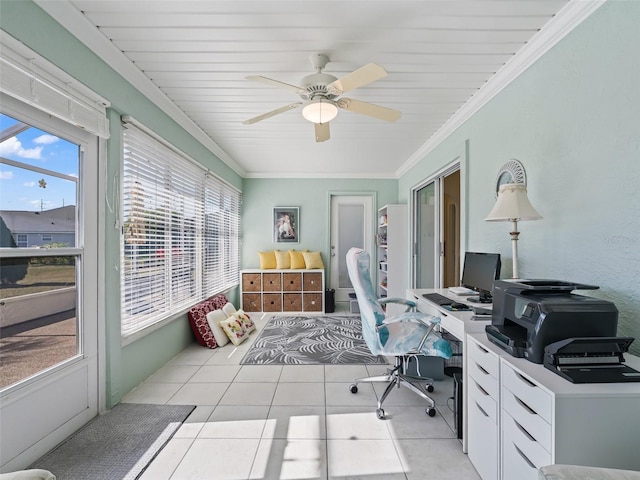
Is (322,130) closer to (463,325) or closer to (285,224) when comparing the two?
(463,325)

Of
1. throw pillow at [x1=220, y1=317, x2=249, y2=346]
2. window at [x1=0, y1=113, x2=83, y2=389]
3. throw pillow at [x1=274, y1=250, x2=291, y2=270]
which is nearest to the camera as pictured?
window at [x1=0, y1=113, x2=83, y2=389]

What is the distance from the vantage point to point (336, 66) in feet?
7.21

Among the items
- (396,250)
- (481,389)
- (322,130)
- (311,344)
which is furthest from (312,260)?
(481,389)

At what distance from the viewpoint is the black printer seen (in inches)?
48.9

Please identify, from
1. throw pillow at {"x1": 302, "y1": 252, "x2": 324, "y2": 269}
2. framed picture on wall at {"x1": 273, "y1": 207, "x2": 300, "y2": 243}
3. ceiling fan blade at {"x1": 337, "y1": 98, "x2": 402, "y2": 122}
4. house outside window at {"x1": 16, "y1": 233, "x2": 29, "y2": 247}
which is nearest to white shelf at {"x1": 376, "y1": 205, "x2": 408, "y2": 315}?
A: throw pillow at {"x1": 302, "y1": 252, "x2": 324, "y2": 269}

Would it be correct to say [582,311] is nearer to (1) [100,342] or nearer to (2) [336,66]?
(2) [336,66]

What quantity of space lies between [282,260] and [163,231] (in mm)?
2681

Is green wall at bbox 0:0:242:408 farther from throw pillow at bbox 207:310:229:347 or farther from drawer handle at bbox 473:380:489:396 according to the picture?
drawer handle at bbox 473:380:489:396

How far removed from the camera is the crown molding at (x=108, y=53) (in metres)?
1.64

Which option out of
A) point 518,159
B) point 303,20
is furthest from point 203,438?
point 518,159

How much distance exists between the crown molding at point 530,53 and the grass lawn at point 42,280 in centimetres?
319

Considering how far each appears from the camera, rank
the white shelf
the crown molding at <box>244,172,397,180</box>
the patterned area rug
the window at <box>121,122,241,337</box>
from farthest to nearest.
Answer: the crown molding at <box>244,172,397,180</box>
the white shelf
the patterned area rug
the window at <box>121,122,241,337</box>

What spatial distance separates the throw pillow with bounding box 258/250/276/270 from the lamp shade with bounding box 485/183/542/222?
13.5 ft

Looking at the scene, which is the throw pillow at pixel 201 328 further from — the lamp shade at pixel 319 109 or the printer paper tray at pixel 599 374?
the printer paper tray at pixel 599 374
